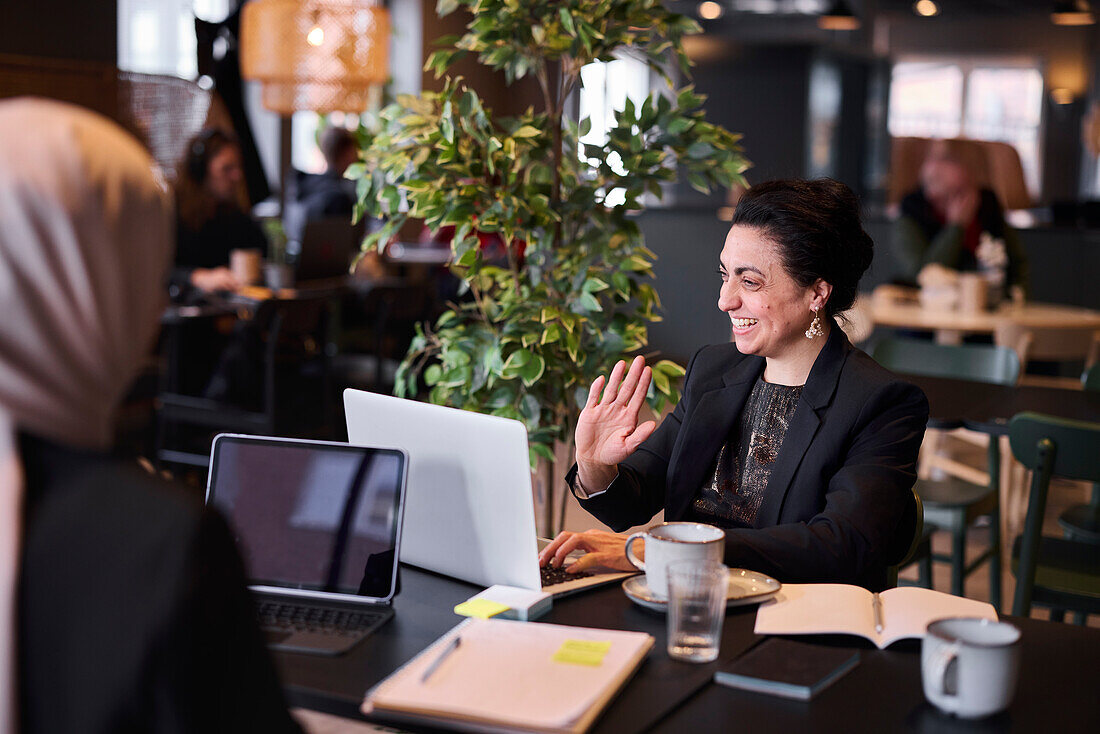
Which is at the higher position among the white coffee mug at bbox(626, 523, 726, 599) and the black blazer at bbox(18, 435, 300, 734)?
the black blazer at bbox(18, 435, 300, 734)

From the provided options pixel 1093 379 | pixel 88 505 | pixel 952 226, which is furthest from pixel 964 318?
pixel 88 505

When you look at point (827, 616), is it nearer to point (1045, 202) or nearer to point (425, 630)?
point (425, 630)

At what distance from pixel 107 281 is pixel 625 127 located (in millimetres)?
1921

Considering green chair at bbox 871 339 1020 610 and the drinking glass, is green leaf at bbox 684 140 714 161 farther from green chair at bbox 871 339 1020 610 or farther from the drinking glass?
the drinking glass

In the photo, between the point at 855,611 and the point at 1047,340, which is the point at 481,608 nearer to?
the point at 855,611

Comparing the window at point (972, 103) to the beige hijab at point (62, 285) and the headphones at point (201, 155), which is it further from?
the beige hijab at point (62, 285)

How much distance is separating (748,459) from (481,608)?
2.38 ft

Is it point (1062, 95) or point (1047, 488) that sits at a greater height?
point (1062, 95)

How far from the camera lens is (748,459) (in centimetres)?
198

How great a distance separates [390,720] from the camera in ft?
3.74

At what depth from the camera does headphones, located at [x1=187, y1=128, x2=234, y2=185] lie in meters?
5.17

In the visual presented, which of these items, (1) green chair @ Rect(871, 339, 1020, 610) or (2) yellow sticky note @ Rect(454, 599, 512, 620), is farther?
(1) green chair @ Rect(871, 339, 1020, 610)

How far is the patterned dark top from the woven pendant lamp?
4.07 metres

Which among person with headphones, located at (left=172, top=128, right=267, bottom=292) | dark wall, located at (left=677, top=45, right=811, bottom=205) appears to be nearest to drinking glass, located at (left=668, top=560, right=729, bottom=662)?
person with headphones, located at (left=172, top=128, right=267, bottom=292)
